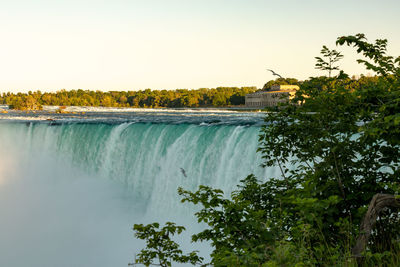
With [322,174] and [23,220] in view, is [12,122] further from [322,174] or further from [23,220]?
[322,174]

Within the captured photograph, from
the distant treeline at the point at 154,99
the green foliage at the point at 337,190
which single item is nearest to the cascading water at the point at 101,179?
the green foliage at the point at 337,190

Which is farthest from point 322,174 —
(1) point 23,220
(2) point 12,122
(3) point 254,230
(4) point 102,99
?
(4) point 102,99

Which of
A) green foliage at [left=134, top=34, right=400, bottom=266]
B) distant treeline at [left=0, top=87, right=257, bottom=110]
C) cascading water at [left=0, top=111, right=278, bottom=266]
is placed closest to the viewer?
green foliage at [left=134, top=34, right=400, bottom=266]

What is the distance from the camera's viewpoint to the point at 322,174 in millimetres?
5324

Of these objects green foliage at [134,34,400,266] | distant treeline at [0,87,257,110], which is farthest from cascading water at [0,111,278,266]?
distant treeline at [0,87,257,110]

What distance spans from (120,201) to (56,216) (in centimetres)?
396

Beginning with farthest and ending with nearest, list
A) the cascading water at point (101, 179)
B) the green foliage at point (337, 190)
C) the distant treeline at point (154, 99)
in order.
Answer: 1. the distant treeline at point (154, 99)
2. the cascading water at point (101, 179)
3. the green foliage at point (337, 190)

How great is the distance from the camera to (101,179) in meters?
22.6

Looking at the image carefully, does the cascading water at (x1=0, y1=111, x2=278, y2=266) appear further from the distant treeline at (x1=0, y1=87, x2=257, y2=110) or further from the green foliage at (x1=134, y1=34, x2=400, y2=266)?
the distant treeline at (x1=0, y1=87, x2=257, y2=110)

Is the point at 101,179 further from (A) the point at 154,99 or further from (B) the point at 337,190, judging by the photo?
(A) the point at 154,99

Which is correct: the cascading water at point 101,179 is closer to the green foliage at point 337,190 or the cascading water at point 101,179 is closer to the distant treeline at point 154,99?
the green foliage at point 337,190

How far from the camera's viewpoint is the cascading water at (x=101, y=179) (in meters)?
17.5

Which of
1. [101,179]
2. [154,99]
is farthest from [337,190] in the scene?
[154,99]

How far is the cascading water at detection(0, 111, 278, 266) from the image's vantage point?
17453 millimetres
